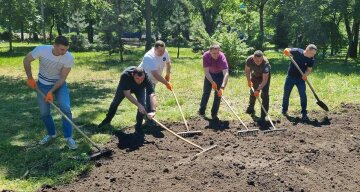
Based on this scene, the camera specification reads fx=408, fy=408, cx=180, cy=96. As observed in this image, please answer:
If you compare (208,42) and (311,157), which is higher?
(208,42)

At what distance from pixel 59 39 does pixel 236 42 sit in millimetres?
10511

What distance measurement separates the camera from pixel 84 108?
Answer: 927cm

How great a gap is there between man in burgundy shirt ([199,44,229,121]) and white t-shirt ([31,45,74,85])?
289 centimetres

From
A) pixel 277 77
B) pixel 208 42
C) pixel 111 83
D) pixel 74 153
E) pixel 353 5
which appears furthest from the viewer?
pixel 353 5

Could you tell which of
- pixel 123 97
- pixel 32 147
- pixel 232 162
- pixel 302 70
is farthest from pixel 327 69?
pixel 32 147

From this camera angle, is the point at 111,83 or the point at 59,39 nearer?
the point at 59,39

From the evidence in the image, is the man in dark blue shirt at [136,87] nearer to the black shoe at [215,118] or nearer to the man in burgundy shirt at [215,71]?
Answer: the man in burgundy shirt at [215,71]

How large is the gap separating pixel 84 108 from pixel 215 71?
10.4 feet

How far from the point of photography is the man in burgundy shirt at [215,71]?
308 inches

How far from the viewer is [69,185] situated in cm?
510

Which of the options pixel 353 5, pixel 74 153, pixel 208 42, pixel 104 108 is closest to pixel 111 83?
pixel 104 108

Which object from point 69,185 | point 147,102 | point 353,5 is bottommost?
point 69,185

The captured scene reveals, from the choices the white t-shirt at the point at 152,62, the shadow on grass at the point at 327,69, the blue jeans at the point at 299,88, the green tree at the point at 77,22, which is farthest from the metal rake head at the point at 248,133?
the green tree at the point at 77,22

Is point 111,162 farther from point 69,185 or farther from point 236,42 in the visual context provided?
point 236,42
